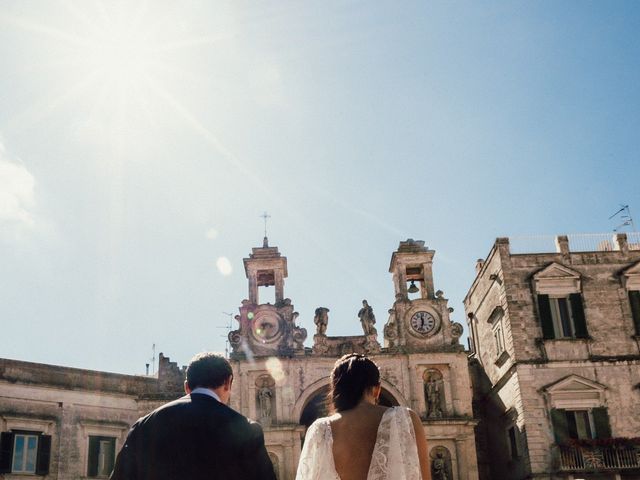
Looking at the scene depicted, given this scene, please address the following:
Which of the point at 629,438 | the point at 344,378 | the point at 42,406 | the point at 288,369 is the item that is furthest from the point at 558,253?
the point at 344,378

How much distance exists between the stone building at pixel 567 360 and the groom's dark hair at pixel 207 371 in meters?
22.5

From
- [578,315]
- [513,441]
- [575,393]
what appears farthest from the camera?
[513,441]

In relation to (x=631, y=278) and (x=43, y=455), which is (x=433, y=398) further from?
(x=43, y=455)

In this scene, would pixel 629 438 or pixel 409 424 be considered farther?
pixel 629 438

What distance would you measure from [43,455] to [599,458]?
19020 mm

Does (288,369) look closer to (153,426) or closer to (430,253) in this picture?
(430,253)

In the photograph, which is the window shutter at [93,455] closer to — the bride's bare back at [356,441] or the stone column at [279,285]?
the stone column at [279,285]

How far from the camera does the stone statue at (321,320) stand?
1134 inches

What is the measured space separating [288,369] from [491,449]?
9310 mm

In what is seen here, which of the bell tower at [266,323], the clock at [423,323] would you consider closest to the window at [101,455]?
the bell tower at [266,323]

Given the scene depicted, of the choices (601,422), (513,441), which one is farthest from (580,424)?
(513,441)

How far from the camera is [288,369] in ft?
91.4

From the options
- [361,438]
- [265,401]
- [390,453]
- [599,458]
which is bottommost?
[390,453]

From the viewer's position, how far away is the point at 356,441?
501cm
